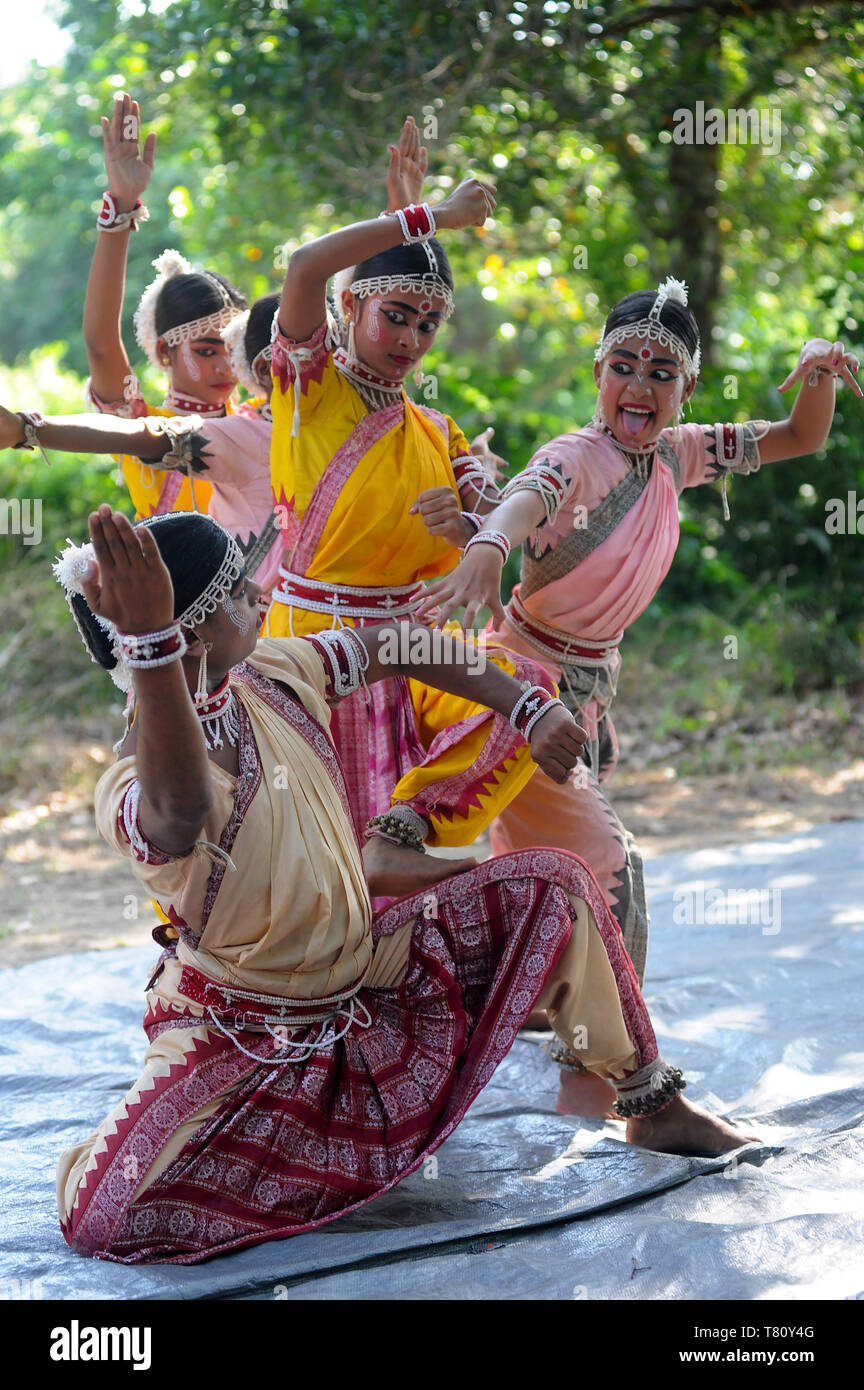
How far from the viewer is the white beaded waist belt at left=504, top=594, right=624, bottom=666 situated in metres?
3.83

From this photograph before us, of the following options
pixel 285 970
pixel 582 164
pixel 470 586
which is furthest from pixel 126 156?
pixel 582 164

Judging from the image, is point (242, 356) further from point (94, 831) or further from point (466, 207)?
point (94, 831)

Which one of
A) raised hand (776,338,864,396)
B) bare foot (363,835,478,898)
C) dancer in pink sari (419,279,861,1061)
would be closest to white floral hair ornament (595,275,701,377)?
dancer in pink sari (419,279,861,1061)

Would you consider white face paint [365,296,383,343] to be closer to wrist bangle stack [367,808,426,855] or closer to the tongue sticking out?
the tongue sticking out

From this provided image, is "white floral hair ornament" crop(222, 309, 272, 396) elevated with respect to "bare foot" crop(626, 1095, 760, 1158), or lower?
elevated

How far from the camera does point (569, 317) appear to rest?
45.6ft

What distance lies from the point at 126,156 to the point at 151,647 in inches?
88.1

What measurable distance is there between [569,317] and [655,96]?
15.6 feet

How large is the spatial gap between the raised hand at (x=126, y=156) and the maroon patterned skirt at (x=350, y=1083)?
7.34 feet

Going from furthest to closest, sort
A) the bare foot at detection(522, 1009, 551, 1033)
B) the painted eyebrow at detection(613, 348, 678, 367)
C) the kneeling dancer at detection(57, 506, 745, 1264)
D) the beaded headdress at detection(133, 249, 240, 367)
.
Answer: the beaded headdress at detection(133, 249, 240, 367)
the bare foot at detection(522, 1009, 551, 1033)
the painted eyebrow at detection(613, 348, 678, 367)
the kneeling dancer at detection(57, 506, 745, 1264)

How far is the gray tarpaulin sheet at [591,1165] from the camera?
257 centimetres

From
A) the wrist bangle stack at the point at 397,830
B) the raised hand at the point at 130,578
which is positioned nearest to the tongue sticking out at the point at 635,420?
the wrist bangle stack at the point at 397,830

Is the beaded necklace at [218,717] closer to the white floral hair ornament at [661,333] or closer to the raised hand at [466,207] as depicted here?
the raised hand at [466,207]

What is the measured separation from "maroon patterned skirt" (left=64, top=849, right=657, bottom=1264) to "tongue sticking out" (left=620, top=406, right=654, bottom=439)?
4.50 feet
